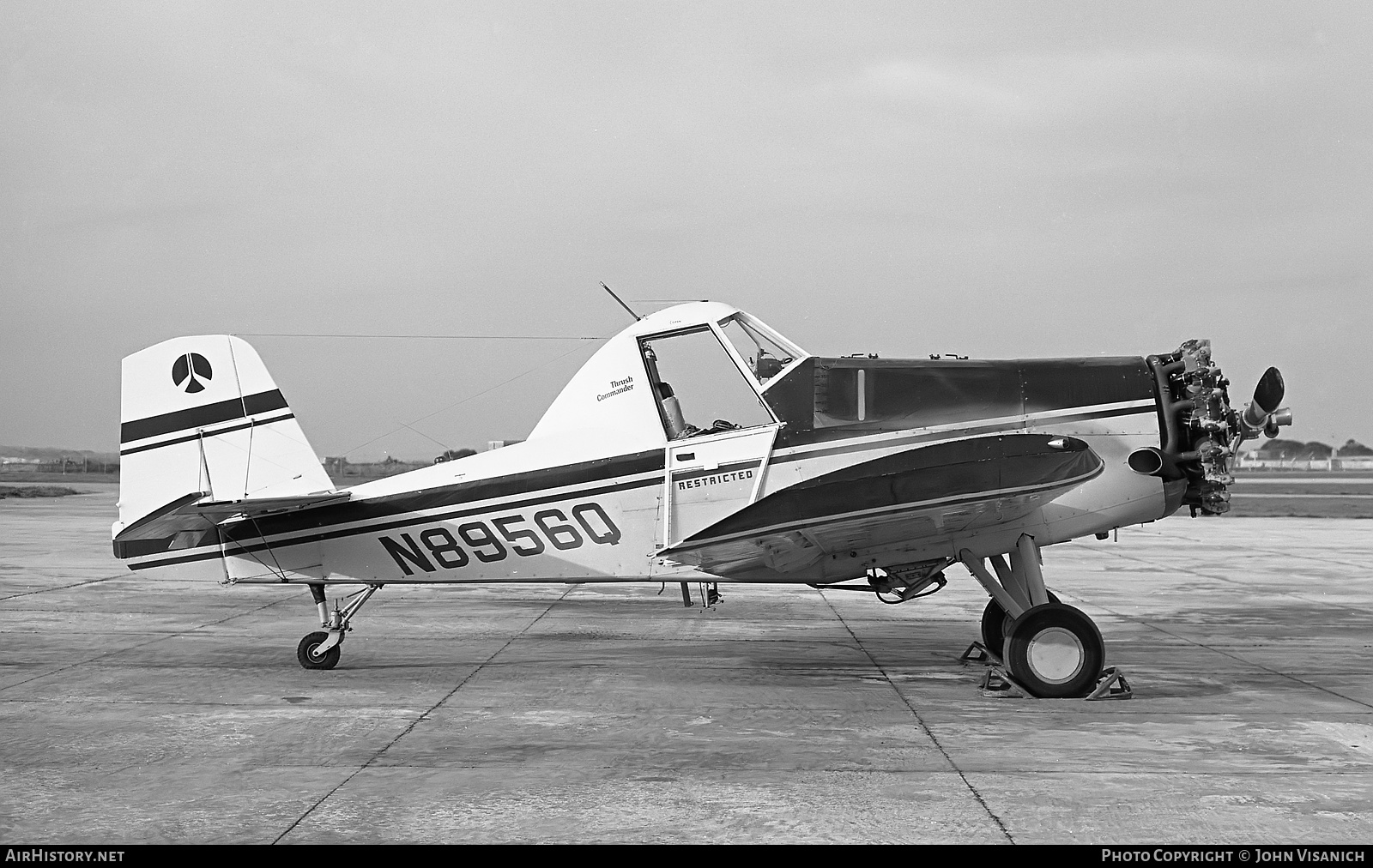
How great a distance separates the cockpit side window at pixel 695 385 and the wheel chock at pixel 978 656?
2986mm

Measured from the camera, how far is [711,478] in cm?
853

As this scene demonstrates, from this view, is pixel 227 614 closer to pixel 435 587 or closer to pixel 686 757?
pixel 435 587

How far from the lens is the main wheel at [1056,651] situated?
7945 mm

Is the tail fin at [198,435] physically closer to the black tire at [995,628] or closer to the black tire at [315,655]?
the black tire at [315,655]

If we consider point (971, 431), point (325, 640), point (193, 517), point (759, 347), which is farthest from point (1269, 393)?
point (193, 517)

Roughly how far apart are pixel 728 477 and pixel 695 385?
2.75 ft

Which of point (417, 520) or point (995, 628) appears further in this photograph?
point (995, 628)

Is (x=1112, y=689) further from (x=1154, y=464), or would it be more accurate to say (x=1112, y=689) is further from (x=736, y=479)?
(x=736, y=479)

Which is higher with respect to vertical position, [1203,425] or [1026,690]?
[1203,425]

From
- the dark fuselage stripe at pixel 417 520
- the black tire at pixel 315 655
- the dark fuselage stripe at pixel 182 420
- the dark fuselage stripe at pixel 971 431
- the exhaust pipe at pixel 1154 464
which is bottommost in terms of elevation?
the black tire at pixel 315 655

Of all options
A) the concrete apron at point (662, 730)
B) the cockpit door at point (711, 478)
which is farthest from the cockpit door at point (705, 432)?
the concrete apron at point (662, 730)

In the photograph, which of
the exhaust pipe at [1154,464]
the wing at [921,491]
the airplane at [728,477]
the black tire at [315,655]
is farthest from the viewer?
the black tire at [315,655]

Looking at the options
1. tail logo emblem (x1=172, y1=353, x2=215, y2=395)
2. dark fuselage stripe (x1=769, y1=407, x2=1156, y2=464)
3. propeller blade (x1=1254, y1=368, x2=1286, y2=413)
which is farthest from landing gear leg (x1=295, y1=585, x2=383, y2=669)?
propeller blade (x1=1254, y1=368, x2=1286, y2=413)

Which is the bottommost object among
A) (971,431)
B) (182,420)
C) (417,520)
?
(417,520)
